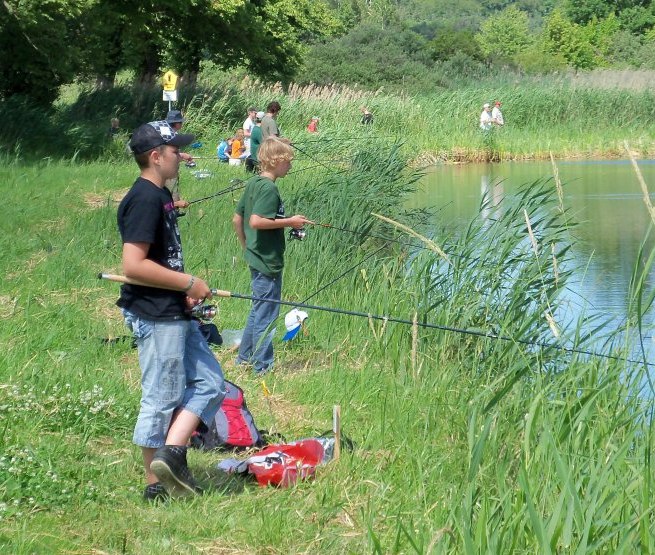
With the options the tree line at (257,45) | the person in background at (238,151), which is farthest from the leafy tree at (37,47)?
the person in background at (238,151)

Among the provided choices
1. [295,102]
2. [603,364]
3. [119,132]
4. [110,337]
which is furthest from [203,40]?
[603,364]

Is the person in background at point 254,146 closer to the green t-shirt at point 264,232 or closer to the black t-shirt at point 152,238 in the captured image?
the green t-shirt at point 264,232

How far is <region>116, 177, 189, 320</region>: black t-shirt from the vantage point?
13.1 ft

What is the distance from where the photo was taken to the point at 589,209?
16953 millimetres

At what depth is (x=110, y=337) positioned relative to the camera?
6.84m

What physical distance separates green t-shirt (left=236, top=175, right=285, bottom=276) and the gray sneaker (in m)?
2.26

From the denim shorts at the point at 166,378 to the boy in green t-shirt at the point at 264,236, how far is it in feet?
5.94

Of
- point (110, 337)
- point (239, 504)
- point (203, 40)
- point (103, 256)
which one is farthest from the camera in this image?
point (203, 40)

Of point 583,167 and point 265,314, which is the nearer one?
point 265,314

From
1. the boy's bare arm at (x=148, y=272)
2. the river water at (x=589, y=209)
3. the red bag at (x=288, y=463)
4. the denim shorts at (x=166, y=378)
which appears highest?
the boy's bare arm at (x=148, y=272)

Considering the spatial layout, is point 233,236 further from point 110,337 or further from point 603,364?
point 603,364

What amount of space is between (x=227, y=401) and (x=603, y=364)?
1.65 meters

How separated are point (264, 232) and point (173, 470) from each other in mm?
2453

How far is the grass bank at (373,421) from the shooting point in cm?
351
